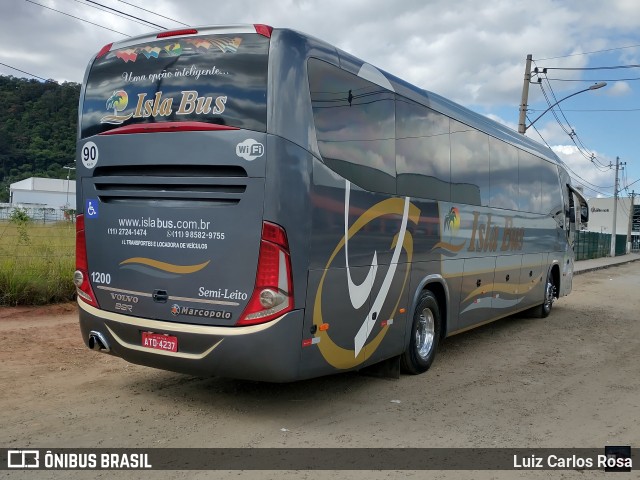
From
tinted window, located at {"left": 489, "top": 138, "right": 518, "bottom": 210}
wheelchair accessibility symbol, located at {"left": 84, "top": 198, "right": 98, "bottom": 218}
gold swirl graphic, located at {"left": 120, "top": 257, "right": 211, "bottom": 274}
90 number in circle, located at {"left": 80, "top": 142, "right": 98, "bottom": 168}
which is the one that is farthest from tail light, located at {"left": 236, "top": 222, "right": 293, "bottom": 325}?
tinted window, located at {"left": 489, "top": 138, "right": 518, "bottom": 210}

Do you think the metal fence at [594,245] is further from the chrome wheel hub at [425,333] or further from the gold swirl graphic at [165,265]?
the gold swirl graphic at [165,265]

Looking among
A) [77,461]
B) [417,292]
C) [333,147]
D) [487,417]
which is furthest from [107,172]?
[487,417]

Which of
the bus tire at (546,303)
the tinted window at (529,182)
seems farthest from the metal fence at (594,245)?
the tinted window at (529,182)

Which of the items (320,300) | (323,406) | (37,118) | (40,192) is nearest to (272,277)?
(320,300)

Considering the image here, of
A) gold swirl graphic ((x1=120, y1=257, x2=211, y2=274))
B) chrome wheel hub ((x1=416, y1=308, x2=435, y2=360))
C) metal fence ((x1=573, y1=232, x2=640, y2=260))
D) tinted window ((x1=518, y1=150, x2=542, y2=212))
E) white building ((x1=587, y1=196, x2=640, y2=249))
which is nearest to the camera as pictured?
gold swirl graphic ((x1=120, y1=257, x2=211, y2=274))

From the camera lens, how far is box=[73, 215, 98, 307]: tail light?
19.4ft

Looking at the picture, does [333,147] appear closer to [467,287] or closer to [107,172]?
[107,172]

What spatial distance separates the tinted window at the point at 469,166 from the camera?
8031 millimetres

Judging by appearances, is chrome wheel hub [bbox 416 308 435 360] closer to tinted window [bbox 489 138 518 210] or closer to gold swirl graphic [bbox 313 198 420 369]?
gold swirl graphic [bbox 313 198 420 369]

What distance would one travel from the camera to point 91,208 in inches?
230

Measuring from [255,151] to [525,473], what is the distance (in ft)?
10.7

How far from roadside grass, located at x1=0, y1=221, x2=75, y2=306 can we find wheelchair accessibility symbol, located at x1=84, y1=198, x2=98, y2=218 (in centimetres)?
449

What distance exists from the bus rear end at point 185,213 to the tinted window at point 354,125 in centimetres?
61

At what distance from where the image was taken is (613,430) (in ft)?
18.0
